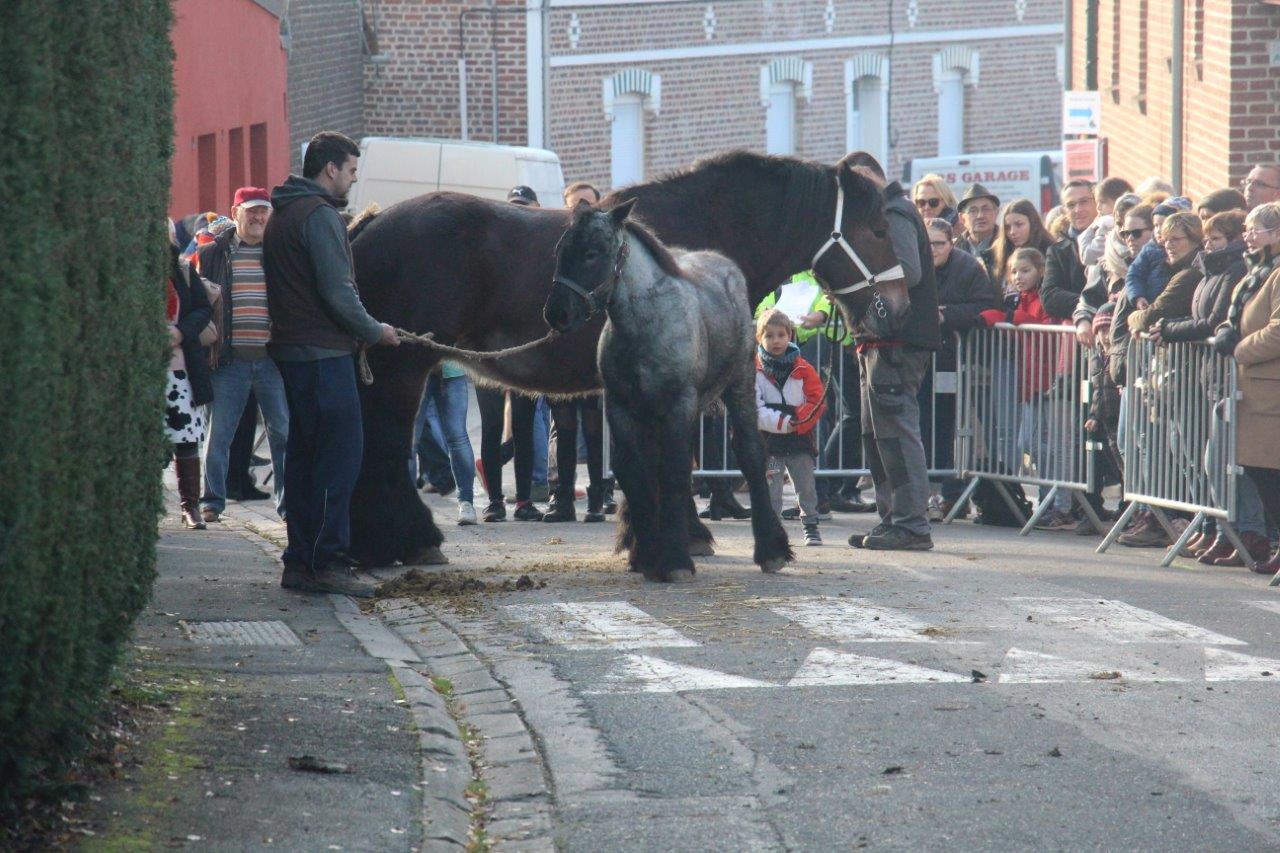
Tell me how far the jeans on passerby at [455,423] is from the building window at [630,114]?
27234 millimetres

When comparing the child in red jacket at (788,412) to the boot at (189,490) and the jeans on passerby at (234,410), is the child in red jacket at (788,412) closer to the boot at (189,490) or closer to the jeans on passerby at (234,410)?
the jeans on passerby at (234,410)

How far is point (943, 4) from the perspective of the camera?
4616cm

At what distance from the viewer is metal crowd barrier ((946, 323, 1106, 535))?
12711 millimetres

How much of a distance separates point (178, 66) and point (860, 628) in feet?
47.0

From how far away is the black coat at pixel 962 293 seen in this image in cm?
1312

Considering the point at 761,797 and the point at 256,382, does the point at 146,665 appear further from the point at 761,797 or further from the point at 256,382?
the point at 256,382

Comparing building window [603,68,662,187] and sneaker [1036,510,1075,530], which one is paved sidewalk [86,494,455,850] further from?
building window [603,68,662,187]

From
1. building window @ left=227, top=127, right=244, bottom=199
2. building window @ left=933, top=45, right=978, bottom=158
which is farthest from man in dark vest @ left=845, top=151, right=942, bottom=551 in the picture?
building window @ left=933, top=45, right=978, bottom=158

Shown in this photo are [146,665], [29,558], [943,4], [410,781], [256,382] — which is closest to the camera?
[29,558]

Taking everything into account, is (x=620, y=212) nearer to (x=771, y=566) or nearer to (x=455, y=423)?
(x=771, y=566)

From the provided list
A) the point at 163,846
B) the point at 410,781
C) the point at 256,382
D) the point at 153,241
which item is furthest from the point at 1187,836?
the point at 256,382

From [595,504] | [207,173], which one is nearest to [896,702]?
[595,504]

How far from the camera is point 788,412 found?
1182 cm

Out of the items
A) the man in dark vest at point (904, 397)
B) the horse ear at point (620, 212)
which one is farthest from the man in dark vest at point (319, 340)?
the man in dark vest at point (904, 397)
